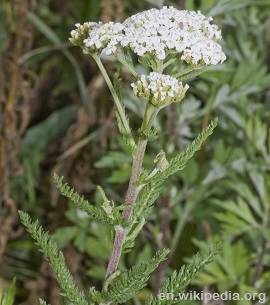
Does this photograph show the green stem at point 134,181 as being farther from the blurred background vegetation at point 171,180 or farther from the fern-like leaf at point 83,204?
the blurred background vegetation at point 171,180

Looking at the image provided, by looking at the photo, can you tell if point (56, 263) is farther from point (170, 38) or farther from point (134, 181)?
point (170, 38)

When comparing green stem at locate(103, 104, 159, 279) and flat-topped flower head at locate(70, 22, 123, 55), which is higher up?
flat-topped flower head at locate(70, 22, 123, 55)

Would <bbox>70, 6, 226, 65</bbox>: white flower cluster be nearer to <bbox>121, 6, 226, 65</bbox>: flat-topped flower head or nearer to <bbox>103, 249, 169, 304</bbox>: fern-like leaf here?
<bbox>121, 6, 226, 65</bbox>: flat-topped flower head

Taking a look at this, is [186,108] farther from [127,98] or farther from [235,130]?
[235,130]

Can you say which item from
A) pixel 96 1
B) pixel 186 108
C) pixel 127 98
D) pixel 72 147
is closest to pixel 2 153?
pixel 72 147

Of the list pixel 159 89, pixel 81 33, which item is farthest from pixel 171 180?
pixel 159 89

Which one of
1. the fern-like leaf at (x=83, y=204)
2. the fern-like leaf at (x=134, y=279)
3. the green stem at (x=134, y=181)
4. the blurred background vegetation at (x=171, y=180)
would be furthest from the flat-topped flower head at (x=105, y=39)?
the blurred background vegetation at (x=171, y=180)

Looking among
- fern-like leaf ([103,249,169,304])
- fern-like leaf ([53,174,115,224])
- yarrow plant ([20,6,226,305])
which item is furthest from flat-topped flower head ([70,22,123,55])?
fern-like leaf ([103,249,169,304])
